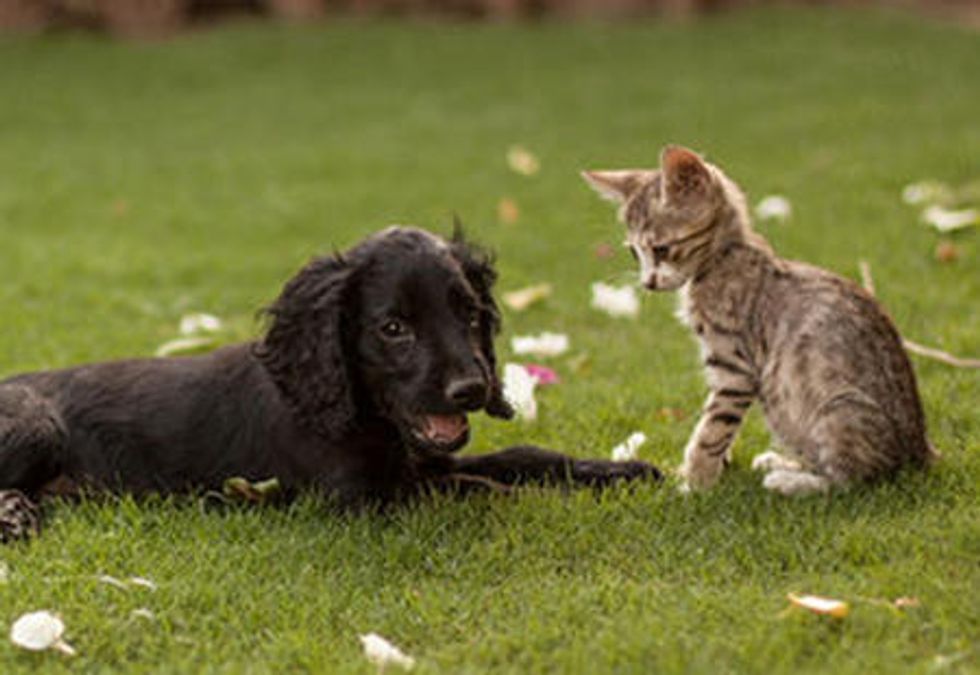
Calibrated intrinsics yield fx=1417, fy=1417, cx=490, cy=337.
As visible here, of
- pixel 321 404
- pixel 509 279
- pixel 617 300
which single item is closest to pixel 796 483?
pixel 321 404

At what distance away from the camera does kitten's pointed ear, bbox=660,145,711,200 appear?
17.1 ft

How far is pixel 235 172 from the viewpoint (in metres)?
13.6

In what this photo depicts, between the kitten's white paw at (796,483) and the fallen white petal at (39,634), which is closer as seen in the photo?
the fallen white petal at (39,634)

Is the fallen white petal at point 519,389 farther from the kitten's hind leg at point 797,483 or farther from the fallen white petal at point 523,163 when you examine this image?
the fallen white petal at point 523,163

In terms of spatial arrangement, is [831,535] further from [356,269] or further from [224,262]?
[224,262]

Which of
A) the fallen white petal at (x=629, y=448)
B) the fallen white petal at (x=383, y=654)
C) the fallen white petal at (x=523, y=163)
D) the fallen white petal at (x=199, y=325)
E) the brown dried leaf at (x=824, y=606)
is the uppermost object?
the brown dried leaf at (x=824, y=606)

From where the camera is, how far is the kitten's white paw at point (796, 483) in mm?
4957

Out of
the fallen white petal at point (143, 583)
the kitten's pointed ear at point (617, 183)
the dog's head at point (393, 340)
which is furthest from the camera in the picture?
the kitten's pointed ear at point (617, 183)

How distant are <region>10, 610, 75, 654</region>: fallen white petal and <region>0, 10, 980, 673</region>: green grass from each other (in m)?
0.07

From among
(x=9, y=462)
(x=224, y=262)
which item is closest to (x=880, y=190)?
(x=224, y=262)

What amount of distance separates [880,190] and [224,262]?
4972mm

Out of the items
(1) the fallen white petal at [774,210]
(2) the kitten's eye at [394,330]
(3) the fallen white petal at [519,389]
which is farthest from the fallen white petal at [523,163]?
(2) the kitten's eye at [394,330]

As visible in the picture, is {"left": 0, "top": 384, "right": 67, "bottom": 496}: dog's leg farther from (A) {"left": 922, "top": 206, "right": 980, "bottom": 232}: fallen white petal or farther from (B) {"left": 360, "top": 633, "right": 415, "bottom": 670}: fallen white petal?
(A) {"left": 922, "top": 206, "right": 980, "bottom": 232}: fallen white petal

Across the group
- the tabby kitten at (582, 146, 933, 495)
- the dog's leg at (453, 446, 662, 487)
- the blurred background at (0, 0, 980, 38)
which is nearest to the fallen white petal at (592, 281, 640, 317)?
the tabby kitten at (582, 146, 933, 495)
